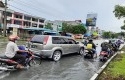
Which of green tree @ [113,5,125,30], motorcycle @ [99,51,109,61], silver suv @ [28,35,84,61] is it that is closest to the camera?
silver suv @ [28,35,84,61]

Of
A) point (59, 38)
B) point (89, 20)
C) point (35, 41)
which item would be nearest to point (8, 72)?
point (35, 41)

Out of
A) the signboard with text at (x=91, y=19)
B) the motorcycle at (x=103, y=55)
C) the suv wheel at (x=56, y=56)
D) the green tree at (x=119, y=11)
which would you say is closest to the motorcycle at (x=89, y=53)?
the motorcycle at (x=103, y=55)

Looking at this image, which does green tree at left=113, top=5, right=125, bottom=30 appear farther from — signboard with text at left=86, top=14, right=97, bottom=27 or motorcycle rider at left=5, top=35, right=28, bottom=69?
signboard with text at left=86, top=14, right=97, bottom=27

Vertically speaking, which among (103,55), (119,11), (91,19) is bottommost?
(103,55)

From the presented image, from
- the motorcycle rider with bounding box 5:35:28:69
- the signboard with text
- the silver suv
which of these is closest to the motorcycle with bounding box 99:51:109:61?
the silver suv

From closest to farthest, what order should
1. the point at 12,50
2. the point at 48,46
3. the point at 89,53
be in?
the point at 12,50
the point at 48,46
the point at 89,53

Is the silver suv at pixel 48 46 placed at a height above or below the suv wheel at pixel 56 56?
above

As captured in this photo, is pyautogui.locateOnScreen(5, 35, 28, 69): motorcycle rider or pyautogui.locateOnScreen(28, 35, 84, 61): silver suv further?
pyautogui.locateOnScreen(28, 35, 84, 61): silver suv

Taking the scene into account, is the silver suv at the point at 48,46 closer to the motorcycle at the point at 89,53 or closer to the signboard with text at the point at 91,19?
the motorcycle at the point at 89,53

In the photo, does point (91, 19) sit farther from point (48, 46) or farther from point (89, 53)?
point (48, 46)

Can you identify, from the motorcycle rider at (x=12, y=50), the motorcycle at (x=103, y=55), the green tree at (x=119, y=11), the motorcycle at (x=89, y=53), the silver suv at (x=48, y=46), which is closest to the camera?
the motorcycle rider at (x=12, y=50)

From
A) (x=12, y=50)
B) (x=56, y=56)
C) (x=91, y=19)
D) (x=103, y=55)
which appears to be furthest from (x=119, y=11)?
(x=91, y=19)

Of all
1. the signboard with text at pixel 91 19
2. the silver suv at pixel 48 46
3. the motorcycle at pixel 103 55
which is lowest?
the motorcycle at pixel 103 55

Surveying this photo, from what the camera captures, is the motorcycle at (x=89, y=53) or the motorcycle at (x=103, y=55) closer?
the motorcycle at (x=103, y=55)
